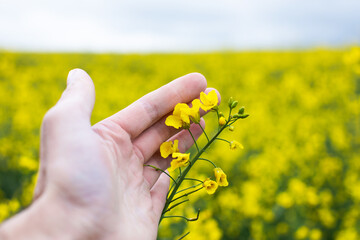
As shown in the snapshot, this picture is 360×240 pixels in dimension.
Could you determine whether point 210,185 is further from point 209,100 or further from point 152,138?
point 152,138

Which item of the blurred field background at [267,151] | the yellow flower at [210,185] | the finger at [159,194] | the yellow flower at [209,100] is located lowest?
the blurred field background at [267,151]

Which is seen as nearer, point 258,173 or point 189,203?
point 189,203

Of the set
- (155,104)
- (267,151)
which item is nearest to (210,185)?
(155,104)

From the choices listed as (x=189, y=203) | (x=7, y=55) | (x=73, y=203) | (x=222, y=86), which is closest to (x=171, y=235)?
(x=189, y=203)

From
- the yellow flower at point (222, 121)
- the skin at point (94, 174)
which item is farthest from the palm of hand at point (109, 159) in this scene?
the yellow flower at point (222, 121)

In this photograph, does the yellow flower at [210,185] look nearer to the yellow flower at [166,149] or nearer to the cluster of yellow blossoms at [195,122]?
the cluster of yellow blossoms at [195,122]

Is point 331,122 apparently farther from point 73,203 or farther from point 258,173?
point 73,203
